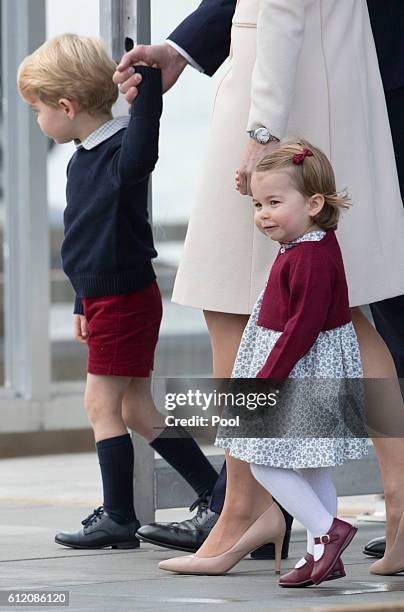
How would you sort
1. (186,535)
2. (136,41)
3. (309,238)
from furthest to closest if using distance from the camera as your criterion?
(136,41) → (186,535) → (309,238)

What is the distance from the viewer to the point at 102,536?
14.1 ft

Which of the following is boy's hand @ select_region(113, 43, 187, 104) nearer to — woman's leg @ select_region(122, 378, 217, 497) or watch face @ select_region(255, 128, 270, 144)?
watch face @ select_region(255, 128, 270, 144)

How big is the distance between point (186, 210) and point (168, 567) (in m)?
1.86

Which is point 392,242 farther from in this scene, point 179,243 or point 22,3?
point 22,3

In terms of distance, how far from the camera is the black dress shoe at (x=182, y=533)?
4016mm

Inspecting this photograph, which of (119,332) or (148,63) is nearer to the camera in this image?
(148,63)

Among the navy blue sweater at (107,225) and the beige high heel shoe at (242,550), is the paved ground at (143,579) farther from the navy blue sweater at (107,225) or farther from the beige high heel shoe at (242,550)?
the navy blue sweater at (107,225)

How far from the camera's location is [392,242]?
3.61 meters

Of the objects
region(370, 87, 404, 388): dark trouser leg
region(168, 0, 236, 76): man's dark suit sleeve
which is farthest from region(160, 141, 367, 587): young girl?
region(168, 0, 236, 76): man's dark suit sleeve

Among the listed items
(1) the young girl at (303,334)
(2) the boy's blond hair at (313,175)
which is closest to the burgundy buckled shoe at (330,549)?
(1) the young girl at (303,334)

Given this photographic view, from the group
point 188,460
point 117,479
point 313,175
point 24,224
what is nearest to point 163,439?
point 188,460

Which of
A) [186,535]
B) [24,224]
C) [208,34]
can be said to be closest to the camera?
[208,34]

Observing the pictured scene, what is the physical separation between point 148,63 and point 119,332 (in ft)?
2.55

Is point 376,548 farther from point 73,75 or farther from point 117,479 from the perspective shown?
point 73,75
